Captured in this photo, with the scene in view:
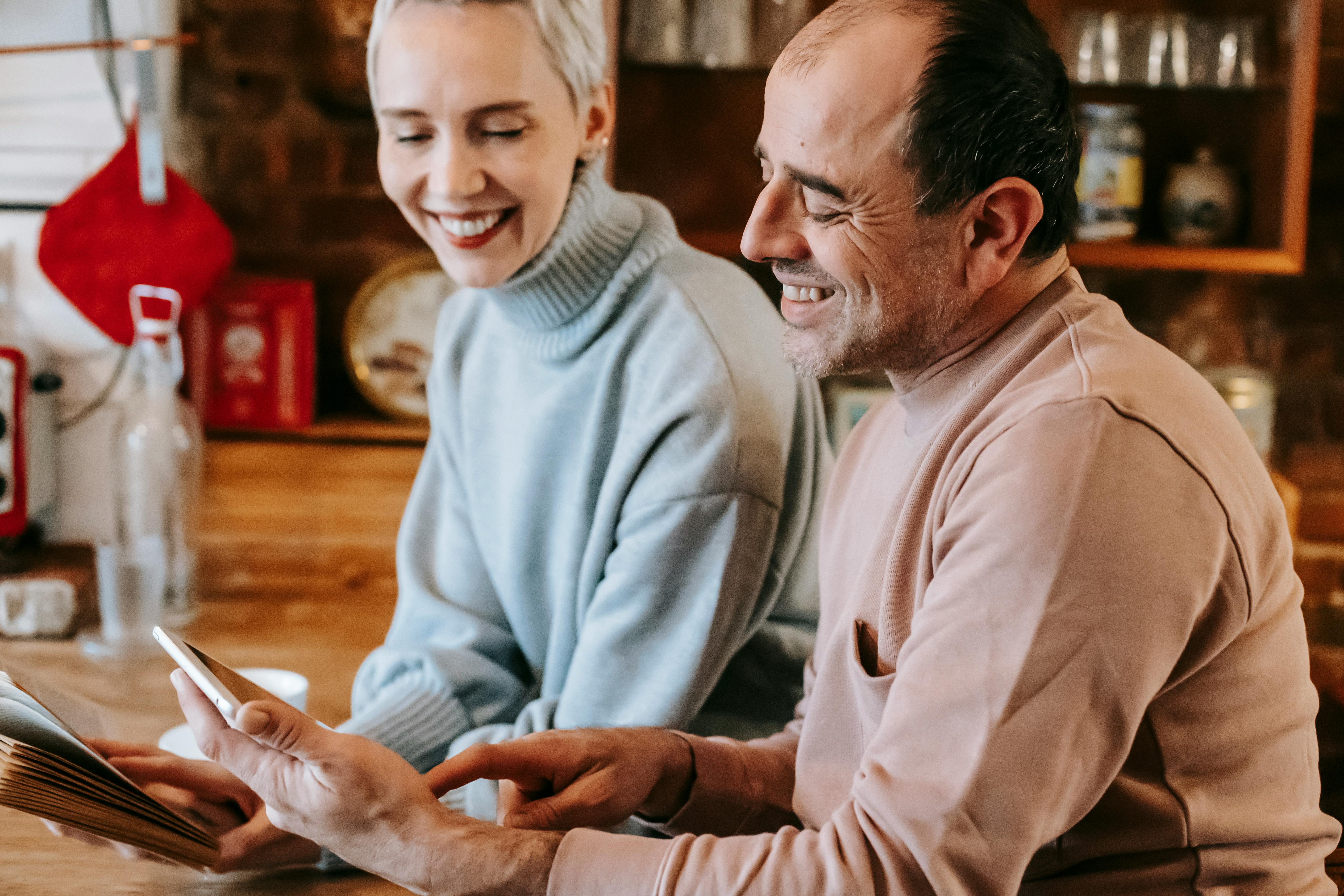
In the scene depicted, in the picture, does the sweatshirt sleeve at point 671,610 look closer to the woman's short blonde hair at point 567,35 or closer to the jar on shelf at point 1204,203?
the woman's short blonde hair at point 567,35

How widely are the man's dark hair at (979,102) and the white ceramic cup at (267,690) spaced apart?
0.82 m

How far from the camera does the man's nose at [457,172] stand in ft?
4.26

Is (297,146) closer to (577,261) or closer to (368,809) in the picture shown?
(577,261)

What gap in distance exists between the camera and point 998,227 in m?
0.89

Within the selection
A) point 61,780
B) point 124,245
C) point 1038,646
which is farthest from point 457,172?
point 124,245

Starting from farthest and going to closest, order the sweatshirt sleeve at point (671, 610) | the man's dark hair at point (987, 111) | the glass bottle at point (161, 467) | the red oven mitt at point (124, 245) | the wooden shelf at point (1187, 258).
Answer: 1. the wooden shelf at point (1187, 258)
2. the red oven mitt at point (124, 245)
3. the glass bottle at point (161, 467)
4. the sweatshirt sleeve at point (671, 610)
5. the man's dark hair at point (987, 111)

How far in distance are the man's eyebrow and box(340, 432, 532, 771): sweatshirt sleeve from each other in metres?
0.73

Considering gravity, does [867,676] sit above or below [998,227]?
below

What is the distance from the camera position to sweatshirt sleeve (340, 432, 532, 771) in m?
1.35

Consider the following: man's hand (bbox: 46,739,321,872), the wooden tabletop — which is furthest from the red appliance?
man's hand (bbox: 46,739,321,872)

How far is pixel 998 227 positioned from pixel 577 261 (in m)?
0.57

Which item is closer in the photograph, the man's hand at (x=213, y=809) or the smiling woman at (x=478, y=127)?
the man's hand at (x=213, y=809)

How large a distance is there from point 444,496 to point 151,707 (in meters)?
0.43

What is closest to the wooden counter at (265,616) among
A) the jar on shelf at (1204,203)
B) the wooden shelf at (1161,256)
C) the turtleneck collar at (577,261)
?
the turtleneck collar at (577,261)
